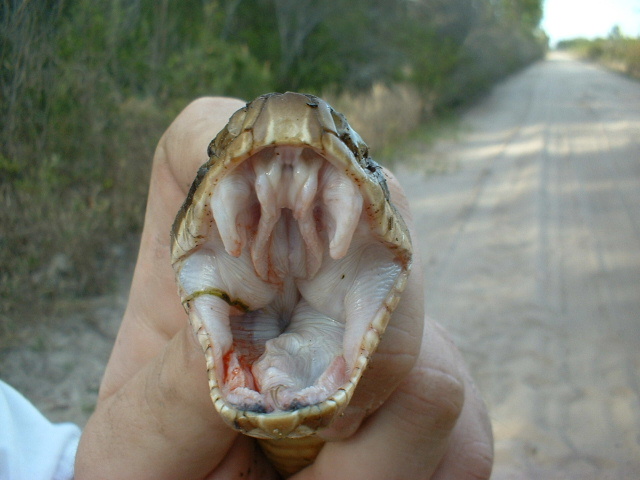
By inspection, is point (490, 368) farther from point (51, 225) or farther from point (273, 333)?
point (51, 225)

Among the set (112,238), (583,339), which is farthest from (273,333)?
(112,238)

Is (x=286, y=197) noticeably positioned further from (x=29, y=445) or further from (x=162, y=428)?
(x=29, y=445)

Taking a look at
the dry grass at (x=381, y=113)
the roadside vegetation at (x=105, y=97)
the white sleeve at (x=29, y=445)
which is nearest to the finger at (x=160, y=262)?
the white sleeve at (x=29, y=445)

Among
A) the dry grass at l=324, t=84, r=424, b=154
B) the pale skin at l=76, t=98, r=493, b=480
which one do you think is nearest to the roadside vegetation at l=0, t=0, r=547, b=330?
the dry grass at l=324, t=84, r=424, b=154

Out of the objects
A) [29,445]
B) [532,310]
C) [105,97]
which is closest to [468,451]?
[29,445]

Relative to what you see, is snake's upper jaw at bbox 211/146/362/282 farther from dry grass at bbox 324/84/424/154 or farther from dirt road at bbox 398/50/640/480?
dry grass at bbox 324/84/424/154

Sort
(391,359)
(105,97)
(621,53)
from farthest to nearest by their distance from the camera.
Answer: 1. (621,53)
2. (105,97)
3. (391,359)
